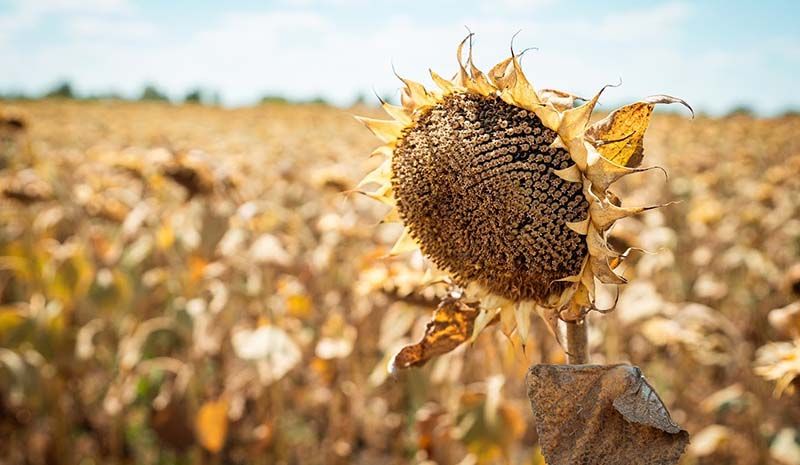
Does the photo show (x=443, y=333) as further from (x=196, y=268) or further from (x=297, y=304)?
(x=196, y=268)

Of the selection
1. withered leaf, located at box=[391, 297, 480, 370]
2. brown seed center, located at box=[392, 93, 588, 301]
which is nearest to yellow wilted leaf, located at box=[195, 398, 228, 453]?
withered leaf, located at box=[391, 297, 480, 370]

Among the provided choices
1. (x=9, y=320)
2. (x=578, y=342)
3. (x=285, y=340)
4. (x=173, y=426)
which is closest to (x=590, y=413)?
(x=578, y=342)

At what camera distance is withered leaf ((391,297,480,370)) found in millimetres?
1042

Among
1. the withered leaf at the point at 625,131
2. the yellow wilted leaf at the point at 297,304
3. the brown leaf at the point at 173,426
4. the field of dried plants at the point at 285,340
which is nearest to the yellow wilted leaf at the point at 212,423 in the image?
the field of dried plants at the point at 285,340

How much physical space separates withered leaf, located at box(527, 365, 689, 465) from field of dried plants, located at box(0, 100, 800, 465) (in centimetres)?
75

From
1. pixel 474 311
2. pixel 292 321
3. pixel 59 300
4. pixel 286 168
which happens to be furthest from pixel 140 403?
pixel 474 311

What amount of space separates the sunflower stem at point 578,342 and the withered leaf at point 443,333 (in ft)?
0.50

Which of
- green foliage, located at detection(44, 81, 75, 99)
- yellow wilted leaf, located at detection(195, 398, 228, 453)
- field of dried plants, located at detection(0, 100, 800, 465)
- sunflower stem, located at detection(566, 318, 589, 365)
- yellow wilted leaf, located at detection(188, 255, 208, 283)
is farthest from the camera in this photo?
green foliage, located at detection(44, 81, 75, 99)

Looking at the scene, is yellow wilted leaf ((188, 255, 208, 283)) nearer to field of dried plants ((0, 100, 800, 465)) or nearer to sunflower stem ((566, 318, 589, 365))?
field of dried plants ((0, 100, 800, 465))

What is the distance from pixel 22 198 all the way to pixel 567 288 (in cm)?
362

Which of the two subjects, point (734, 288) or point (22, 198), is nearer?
point (22, 198)

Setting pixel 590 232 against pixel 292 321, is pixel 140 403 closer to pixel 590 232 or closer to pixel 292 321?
pixel 292 321

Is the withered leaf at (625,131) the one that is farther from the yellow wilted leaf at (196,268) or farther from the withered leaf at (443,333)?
the yellow wilted leaf at (196,268)

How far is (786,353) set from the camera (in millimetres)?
1169
